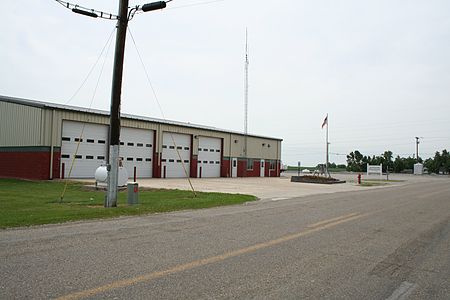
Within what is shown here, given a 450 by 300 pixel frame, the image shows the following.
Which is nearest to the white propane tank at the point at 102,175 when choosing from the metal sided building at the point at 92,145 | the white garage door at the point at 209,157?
the metal sided building at the point at 92,145

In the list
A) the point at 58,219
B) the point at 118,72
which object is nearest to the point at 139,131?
the point at 118,72

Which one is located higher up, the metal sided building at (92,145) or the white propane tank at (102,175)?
the metal sided building at (92,145)

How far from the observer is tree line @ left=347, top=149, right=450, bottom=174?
105m

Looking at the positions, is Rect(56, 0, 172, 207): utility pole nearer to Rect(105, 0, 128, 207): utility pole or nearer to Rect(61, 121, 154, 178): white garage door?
Rect(105, 0, 128, 207): utility pole

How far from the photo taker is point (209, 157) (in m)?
45.5

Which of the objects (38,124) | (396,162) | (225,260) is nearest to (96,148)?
(38,124)

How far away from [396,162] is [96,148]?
90.4m

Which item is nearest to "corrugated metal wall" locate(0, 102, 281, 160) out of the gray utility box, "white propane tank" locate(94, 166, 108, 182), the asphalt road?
"white propane tank" locate(94, 166, 108, 182)

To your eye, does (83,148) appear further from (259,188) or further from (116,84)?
(116,84)

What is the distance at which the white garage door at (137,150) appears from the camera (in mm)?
35594

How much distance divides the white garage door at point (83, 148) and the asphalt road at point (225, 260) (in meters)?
22.1

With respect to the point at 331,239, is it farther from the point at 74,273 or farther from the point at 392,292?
the point at 74,273

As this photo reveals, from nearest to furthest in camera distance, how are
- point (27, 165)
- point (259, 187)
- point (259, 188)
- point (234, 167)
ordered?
point (259, 188) < point (259, 187) < point (27, 165) < point (234, 167)

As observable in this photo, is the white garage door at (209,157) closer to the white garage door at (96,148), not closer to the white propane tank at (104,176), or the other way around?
the white garage door at (96,148)
